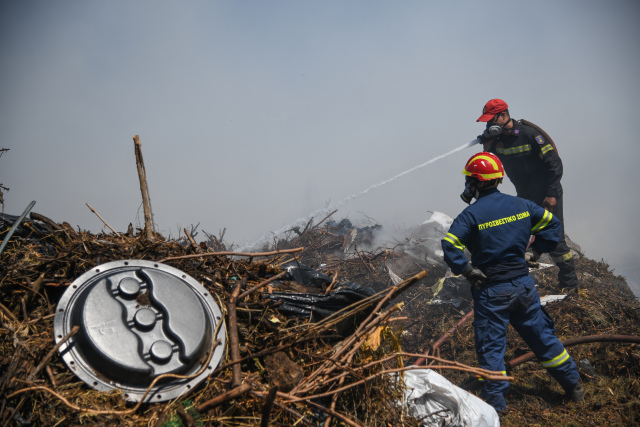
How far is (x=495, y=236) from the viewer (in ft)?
12.5

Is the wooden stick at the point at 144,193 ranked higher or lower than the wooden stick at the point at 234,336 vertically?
higher

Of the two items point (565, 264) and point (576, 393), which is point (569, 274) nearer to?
point (565, 264)

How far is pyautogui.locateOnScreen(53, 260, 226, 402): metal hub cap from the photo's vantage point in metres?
1.88

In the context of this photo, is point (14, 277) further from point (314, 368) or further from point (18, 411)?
point (314, 368)

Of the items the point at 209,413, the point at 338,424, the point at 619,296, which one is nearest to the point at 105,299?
the point at 209,413

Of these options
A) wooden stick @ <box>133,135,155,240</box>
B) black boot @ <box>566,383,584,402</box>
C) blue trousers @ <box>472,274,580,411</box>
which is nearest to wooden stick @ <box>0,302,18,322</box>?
wooden stick @ <box>133,135,155,240</box>

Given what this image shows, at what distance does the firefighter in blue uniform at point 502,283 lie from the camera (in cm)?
368

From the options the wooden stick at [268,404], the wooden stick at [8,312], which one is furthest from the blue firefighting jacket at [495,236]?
the wooden stick at [8,312]

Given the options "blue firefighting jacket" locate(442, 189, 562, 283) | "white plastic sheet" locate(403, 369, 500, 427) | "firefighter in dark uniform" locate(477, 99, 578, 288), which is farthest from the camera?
"firefighter in dark uniform" locate(477, 99, 578, 288)

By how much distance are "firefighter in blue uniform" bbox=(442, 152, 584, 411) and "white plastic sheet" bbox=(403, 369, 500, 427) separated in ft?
2.96

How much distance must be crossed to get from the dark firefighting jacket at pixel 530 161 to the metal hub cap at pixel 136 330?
5937 mm

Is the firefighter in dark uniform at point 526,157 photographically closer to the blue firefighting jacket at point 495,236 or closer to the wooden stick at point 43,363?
the blue firefighting jacket at point 495,236

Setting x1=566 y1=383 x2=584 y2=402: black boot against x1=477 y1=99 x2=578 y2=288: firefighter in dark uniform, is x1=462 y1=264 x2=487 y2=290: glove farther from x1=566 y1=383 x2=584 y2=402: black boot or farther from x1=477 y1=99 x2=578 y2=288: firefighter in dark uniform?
x1=477 y1=99 x2=578 y2=288: firefighter in dark uniform

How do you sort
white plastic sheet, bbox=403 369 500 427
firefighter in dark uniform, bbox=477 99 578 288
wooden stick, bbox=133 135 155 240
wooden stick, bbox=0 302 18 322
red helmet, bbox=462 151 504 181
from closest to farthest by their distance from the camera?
wooden stick, bbox=0 302 18 322 → white plastic sheet, bbox=403 369 500 427 → wooden stick, bbox=133 135 155 240 → red helmet, bbox=462 151 504 181 → firefighter in dark uniform, bbox=477 99 578 288
